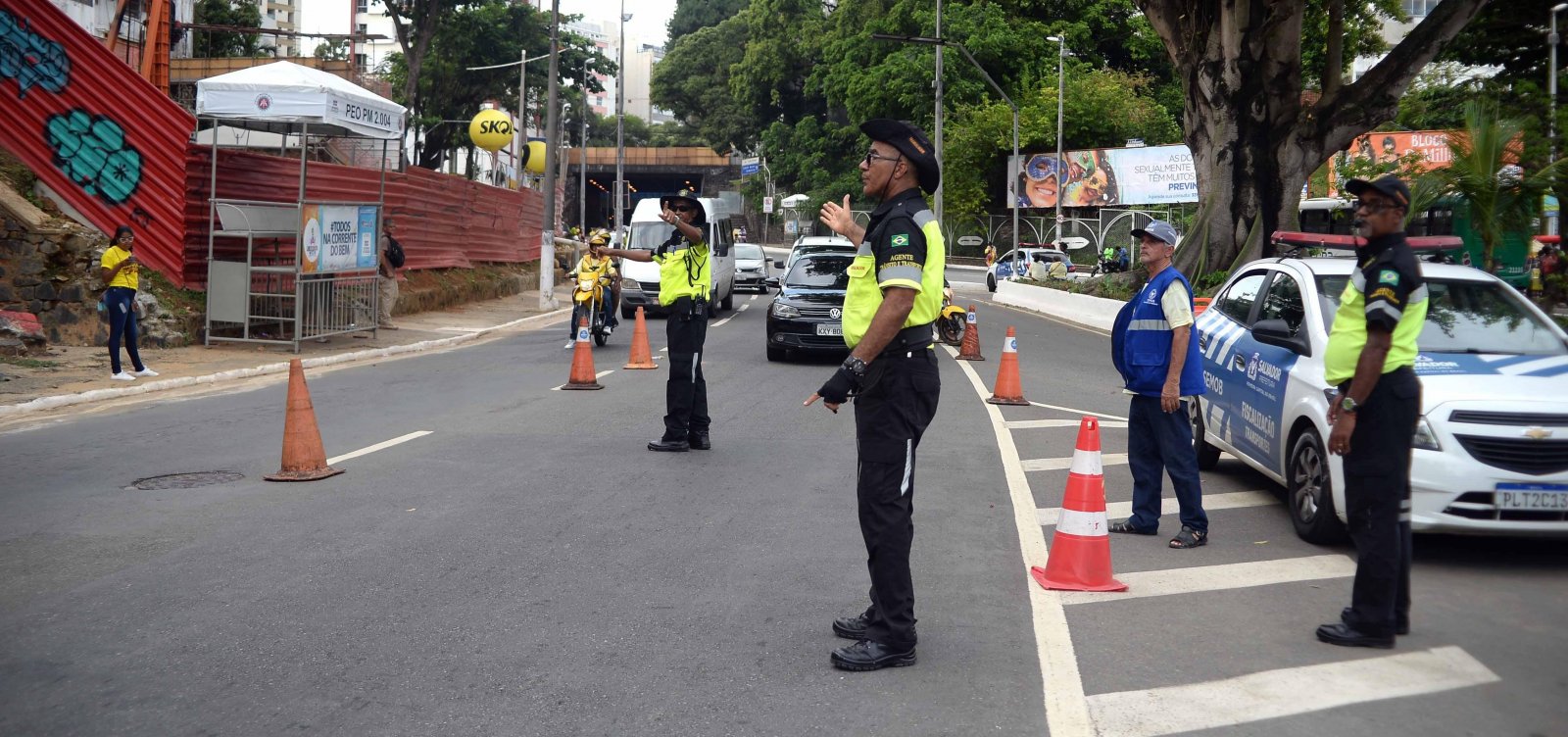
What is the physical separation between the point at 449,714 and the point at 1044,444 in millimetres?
7432

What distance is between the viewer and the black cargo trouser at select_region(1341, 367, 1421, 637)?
5.57m

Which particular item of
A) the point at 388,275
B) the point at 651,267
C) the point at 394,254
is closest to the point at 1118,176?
the point at 651,267

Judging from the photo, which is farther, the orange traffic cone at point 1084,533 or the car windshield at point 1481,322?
the car windshield at point 1481,322

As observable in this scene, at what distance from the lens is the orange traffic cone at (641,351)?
56.0ft

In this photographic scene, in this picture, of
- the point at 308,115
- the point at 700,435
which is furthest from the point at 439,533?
the point at 308,115

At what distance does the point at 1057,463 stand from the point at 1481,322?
3.38 metres

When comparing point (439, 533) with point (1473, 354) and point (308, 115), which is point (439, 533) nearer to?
point (1473, 354)

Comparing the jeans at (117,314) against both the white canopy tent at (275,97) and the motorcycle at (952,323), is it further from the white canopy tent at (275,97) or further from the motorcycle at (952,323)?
the motorcycle at (952,323)

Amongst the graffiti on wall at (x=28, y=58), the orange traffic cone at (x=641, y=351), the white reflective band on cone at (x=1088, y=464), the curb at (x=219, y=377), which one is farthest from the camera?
the graffiti on wall at (x=28, y=58)

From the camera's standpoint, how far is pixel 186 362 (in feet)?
54.3

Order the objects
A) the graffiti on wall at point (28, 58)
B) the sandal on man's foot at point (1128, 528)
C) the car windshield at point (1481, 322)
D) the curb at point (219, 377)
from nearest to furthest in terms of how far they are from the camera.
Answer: the car windshield at point (1481, 322)
the sandal on man's foot at point (1128, 528)
the curb at point (219, 377)
the graffiti on wall at point (28, 58)

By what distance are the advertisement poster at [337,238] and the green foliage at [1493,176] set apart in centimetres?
1644

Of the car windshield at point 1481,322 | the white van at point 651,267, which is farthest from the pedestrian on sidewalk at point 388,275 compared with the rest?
the car windshield at point 1481,322

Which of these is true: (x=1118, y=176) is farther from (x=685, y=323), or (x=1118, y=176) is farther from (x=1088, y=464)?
(x=1088, y=464)
